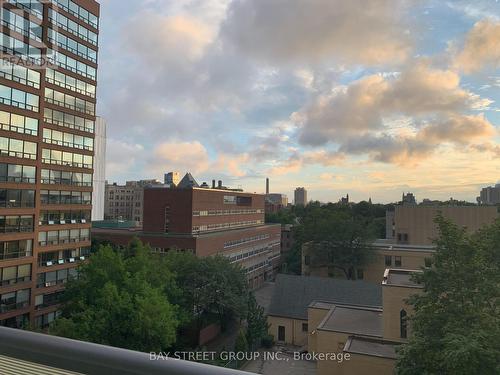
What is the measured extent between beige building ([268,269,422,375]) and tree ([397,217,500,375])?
5.66 ft

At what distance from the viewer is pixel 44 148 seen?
27.2 metres

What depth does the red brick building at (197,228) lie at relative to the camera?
38156 millimetres

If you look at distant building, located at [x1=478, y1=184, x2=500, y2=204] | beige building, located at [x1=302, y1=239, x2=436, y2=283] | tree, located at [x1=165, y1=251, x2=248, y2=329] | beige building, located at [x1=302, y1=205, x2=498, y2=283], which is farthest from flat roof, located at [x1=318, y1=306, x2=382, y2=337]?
distant building, located at [x1=478, y1=184, x2=500, y2=204]

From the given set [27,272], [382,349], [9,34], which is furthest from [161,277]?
[9,34]

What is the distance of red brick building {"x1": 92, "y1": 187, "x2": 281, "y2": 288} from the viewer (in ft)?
125

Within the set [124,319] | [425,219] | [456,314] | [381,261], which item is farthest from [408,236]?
[124,319]

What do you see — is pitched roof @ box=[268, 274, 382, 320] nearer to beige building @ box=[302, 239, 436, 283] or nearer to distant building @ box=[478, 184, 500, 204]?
beige building @ box=[302, 239, 436, 283]

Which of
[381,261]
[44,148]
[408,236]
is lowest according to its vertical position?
[381,261]

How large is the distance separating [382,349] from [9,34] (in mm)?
28541

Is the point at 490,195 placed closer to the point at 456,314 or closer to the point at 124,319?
the point at 456,314

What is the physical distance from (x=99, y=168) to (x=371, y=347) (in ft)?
217

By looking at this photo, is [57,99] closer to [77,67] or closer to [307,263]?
[77,67]

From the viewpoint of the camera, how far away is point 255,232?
51.6 meters

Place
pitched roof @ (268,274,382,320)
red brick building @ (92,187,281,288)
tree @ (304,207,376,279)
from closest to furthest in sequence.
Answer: pitched roof @ (268,274,382,320), red brick building @ (92,187,281,288), tree @ (304,207,376,279)
